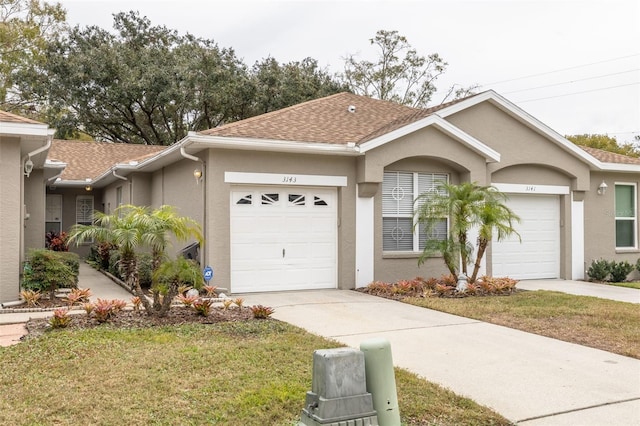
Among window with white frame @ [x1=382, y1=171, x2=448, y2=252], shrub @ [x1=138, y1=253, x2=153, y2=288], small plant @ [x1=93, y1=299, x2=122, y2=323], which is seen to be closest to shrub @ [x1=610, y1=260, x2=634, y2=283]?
window with white frame @ [x1=382, y1=171, x2=448, y2=252]

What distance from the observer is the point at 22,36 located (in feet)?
92.7

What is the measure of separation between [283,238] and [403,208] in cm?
307

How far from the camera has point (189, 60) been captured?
89.2ft

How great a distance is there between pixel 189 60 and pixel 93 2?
6.29 metres

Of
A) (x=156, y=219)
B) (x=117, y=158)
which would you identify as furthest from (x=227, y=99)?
(x=156, y=219)

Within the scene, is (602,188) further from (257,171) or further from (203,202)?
(203,202)

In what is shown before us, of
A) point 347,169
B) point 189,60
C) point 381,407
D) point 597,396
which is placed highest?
point 189,60

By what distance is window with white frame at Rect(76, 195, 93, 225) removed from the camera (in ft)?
69.1

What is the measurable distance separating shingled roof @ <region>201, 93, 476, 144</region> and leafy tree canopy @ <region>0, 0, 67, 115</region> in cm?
2021

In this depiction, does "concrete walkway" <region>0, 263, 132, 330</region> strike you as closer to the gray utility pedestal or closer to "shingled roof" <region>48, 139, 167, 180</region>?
"shingled roof" <region>48, 139, 167, 180</region>

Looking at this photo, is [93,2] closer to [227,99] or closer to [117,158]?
[227,99]

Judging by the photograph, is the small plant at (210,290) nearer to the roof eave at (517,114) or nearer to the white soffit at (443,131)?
the white soffit at (443,131)

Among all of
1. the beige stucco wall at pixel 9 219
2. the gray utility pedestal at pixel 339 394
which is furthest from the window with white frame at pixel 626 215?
the beige stucco wall at pixel 9 219

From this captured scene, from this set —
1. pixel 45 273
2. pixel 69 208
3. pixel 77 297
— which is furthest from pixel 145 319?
pixel 69 208
